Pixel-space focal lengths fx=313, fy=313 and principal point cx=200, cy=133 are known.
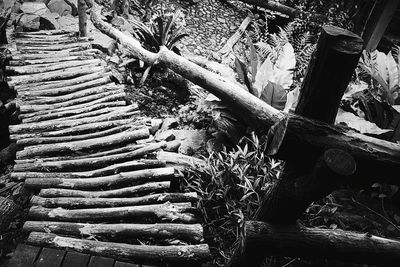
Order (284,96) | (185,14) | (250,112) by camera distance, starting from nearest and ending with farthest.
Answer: (250,112), (284,96), (185,14)

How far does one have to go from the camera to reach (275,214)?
207 cm

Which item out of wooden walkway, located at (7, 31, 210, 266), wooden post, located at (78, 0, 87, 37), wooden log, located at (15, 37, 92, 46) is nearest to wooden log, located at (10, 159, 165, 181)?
wooden walkway, located at (7, 31, 210, 266)

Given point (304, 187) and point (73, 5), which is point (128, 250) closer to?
point (304, 187)

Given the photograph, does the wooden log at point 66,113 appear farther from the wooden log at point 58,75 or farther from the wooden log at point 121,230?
the wooden log at point 121,230

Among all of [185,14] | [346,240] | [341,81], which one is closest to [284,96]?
[346,240]

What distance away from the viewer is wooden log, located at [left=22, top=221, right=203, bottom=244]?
2775 mm

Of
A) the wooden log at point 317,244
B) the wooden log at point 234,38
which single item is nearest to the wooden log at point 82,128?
the wooden log at point 317,244

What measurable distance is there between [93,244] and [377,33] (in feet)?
22.2

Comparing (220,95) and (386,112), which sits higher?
(386,112)

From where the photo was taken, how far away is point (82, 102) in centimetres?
451

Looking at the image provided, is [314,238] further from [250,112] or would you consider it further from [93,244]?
[250,112]

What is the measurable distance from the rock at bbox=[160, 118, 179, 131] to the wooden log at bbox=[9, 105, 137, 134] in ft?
2.21

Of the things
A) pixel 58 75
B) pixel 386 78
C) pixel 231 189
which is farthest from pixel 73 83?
pixel 386 78

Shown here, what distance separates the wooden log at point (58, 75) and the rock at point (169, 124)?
4.48 feet
